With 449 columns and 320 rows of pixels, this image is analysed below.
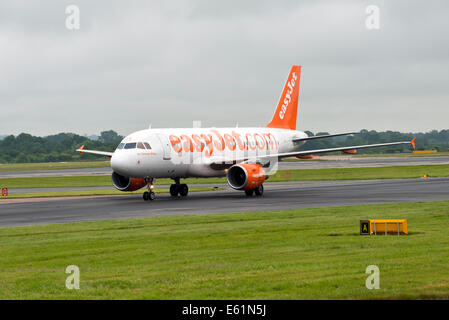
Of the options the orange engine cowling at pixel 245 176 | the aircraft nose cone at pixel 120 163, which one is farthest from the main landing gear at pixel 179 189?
the aircraft nose cone at pixel 120 163

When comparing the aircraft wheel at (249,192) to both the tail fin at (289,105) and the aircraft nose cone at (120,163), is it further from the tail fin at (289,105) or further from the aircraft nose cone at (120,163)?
the tail fin at (289,105)

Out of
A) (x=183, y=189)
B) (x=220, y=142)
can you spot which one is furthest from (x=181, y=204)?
(x=220, y=142)

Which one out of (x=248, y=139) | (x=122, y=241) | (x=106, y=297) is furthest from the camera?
(x=248, y=139)

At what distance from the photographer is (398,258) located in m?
17.4

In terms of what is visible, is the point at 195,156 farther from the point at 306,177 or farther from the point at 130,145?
the point at 306,177

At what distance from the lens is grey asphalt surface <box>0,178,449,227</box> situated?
32.8 metres

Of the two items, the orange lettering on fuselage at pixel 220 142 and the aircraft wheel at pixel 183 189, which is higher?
the orange lettering on fuselage at pixel 220 142

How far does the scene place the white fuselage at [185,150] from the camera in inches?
1674

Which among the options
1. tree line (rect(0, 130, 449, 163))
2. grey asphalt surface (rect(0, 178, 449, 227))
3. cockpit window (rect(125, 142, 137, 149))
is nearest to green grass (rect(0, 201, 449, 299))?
grey asphalt surface (rect(0, 178, 449, 227))

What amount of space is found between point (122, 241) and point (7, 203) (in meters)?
22.5

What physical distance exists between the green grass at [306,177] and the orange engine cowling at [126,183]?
19.0m
